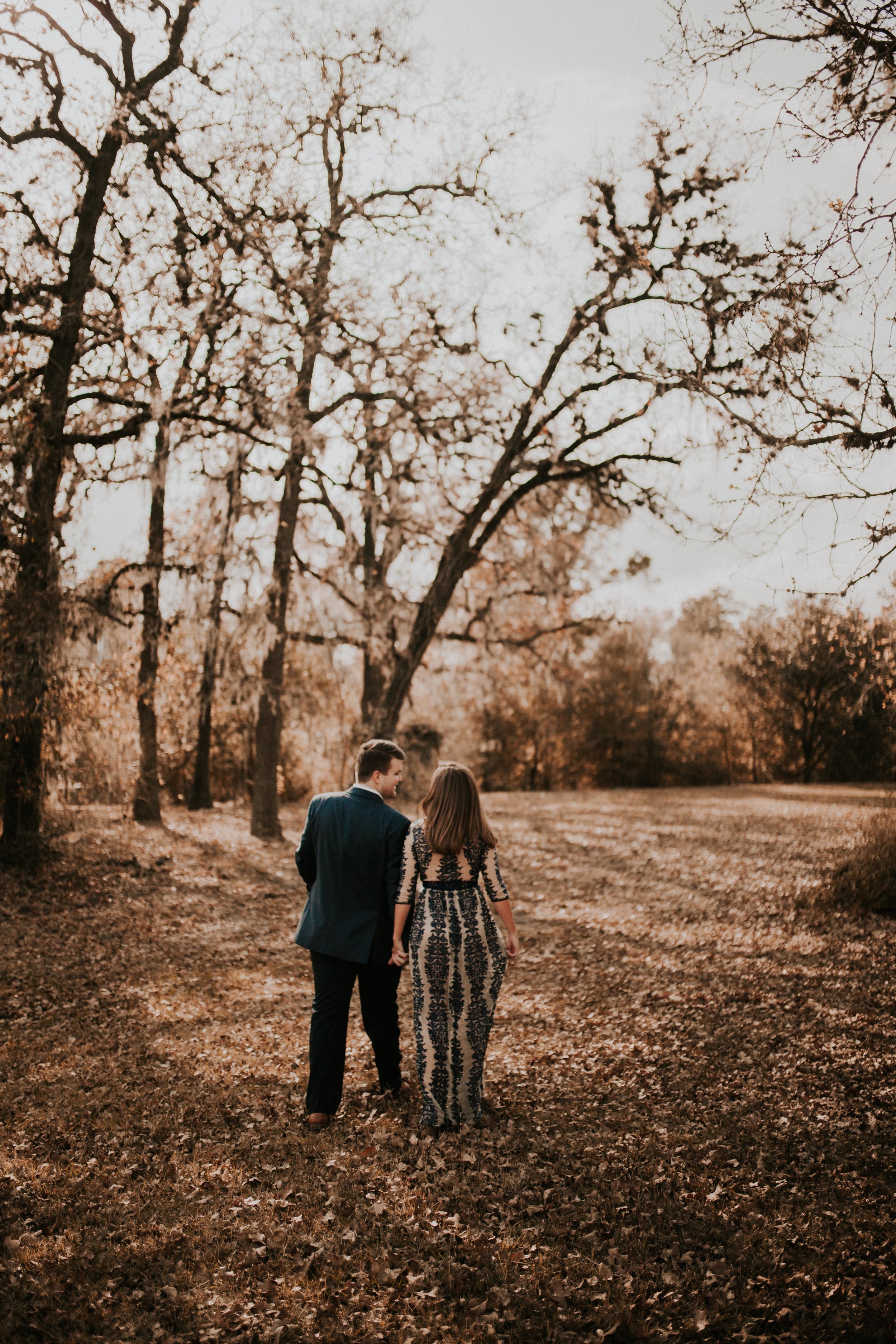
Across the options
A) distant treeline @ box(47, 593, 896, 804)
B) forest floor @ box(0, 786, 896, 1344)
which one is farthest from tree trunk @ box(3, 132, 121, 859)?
distant treeline @ box(47, 593, 896, 804)

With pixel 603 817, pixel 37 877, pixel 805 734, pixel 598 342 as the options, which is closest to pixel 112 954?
pixel 37 877

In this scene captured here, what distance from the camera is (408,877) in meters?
4.16

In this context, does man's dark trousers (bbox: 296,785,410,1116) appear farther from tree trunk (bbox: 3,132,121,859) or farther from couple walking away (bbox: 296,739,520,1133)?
tree trunk (bbox: 3,132,121,859)

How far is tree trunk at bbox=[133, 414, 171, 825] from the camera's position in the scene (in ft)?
34.2

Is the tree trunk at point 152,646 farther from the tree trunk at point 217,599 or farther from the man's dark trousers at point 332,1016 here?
the man's dark trousers at point 332,1016

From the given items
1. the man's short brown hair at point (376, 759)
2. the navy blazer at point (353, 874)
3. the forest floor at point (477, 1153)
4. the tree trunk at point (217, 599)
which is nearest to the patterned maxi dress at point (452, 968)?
the navy blazer at point (353, 874)

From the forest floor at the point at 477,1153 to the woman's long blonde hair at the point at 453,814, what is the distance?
1368 mm

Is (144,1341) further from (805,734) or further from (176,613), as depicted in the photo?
(805,734)

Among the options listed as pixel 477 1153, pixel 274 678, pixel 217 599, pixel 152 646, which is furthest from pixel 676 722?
pixel 477 1153

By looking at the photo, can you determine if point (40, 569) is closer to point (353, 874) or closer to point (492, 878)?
point (353, 874)

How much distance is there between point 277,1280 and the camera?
3.04 meters

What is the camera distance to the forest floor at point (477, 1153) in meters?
2.90

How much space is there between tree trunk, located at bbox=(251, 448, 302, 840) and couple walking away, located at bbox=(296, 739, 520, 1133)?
8.79m

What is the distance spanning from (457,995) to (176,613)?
923 centimetres
